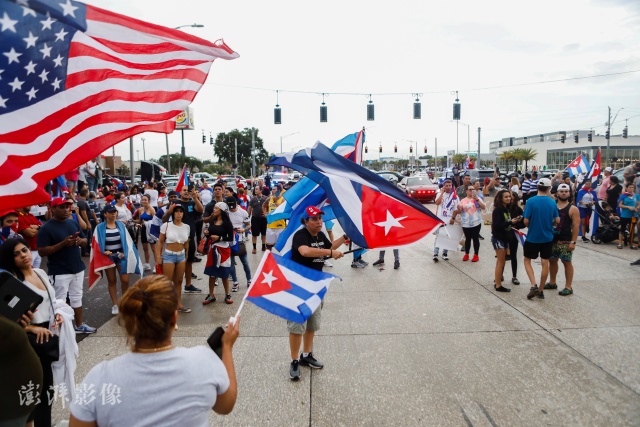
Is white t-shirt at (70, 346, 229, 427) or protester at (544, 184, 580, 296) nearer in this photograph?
white t-shirt at (70, 346, 229, 427)

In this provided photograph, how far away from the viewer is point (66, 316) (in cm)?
360

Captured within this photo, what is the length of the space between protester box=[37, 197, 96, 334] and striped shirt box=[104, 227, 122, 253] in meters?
0.76

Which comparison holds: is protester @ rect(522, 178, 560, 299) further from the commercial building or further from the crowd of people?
the commercial building

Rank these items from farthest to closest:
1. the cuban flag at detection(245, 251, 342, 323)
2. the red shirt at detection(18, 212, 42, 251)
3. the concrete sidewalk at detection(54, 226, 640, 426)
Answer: the red shirt at detection(18, 212, 42, 251) → the concrete sidewalk at detection(54, 226, 640, 426) → the cuban flag at detection(245, 251, 342, 323)

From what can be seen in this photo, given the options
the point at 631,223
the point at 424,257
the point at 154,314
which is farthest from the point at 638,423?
the point at 631,223

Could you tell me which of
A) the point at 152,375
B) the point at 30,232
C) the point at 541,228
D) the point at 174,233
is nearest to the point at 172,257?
the point at 174,233

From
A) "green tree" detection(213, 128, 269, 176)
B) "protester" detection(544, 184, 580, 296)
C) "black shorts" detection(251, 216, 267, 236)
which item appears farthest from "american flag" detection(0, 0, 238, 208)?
"green tree" detection(213, 128, 269, 176)

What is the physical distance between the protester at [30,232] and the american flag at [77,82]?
11.7ft

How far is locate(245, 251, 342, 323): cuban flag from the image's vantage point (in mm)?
3215

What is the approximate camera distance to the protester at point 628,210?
10203 mm

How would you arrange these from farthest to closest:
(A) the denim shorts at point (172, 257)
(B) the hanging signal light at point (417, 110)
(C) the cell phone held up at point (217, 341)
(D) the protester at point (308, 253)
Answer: (B) the hanging signal light at point (417, 110)
(A) the denim shorts at point (172, 257)
(D) the protester at point (308, 253)
(C) the cell phone held up at point (217, 341)

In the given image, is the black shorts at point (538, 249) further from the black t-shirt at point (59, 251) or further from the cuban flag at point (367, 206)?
the black t-shirt at point (59, 251)

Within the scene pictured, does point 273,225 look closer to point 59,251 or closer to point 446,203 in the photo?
point 446,203

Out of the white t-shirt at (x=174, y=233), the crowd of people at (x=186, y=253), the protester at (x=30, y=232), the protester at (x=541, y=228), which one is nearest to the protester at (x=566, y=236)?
the crowd of people at (x=186, y=253)
